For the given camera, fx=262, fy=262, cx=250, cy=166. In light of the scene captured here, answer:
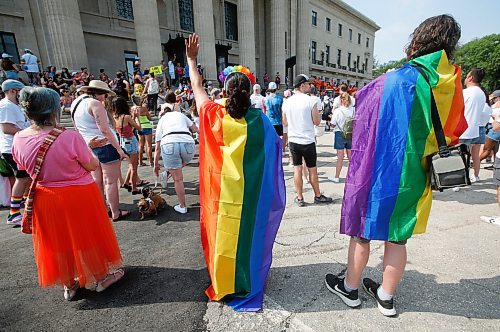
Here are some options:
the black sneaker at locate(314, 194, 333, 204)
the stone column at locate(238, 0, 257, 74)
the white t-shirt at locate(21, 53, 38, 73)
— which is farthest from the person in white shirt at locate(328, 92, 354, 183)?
the stone column at locate(238, 0, 257, 74)

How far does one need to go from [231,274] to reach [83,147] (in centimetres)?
162

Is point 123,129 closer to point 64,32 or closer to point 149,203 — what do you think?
point 149,203

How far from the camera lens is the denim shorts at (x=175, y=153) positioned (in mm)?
3844

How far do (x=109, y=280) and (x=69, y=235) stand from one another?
64 cm

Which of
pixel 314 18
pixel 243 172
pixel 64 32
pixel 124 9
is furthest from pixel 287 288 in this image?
pixel 314 18

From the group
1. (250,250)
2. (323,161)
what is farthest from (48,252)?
(323,161)

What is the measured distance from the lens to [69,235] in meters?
2.22

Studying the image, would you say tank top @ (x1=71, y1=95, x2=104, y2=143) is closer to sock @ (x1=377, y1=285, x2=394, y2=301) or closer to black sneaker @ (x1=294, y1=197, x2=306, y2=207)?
black sneaker @ (x1=294, y1=197, x2=306, y2=207)

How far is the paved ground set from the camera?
2.02 metres

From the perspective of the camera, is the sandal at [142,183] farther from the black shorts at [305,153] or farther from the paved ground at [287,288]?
the black shorts at [305,153]

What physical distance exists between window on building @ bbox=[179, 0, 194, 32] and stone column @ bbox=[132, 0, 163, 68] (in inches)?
247

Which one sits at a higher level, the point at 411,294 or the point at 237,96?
the point at 237,96

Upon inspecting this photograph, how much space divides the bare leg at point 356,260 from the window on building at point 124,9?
22.4 meters

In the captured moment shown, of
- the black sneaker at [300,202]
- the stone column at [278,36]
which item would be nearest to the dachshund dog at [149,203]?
the black sneaker at [300,202]
